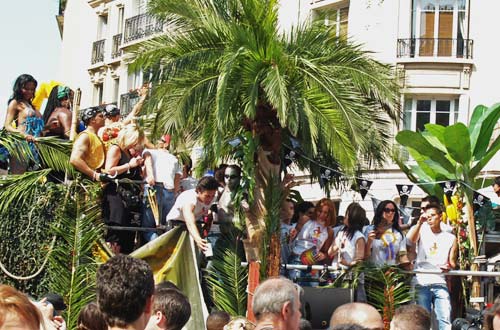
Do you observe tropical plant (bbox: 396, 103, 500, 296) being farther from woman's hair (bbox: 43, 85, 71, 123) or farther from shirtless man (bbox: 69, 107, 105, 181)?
shirtless man (bbox: 69, 107, 105, 181)

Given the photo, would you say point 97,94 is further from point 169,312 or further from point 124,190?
point 169,312

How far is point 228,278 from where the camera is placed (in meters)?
13.3

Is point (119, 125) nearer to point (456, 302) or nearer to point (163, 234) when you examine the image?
point (163, 234)

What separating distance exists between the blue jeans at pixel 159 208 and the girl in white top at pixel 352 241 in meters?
2.21

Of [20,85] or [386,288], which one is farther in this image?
[20,85]

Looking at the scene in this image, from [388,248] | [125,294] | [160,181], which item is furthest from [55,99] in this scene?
[125,294]

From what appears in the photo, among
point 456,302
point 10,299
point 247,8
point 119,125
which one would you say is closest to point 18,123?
point 119,125

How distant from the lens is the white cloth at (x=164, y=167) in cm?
1364

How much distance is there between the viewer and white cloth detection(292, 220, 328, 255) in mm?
13711

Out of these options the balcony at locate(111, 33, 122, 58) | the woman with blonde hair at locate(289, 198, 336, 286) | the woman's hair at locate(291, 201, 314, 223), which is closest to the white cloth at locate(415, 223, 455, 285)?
the woman with blonde hair at locate(289, 198, 336, 286)

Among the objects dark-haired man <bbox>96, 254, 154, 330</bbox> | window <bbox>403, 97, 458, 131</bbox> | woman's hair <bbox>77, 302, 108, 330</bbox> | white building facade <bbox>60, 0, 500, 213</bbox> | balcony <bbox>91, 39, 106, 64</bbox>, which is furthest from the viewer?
balcony <bbox>91, 39, 106, 64</bbox>

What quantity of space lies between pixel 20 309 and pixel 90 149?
8071 millimetres

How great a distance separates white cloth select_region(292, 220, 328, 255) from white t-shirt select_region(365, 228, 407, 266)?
2.65ft

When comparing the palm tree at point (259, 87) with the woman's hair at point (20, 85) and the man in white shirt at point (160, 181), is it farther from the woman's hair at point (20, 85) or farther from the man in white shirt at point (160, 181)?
the woman's hair at point (20, 85)
